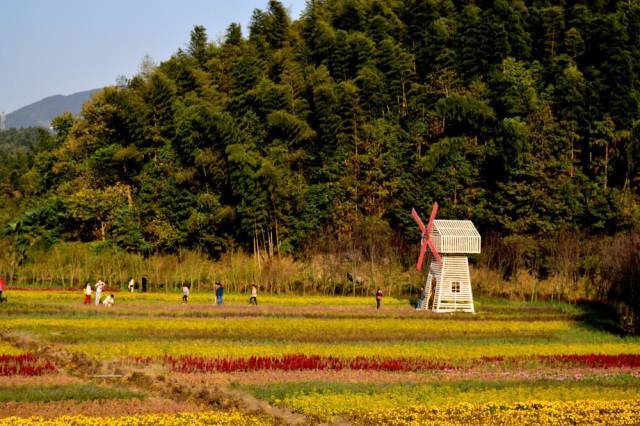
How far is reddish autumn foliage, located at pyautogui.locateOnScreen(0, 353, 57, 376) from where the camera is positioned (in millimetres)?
25188

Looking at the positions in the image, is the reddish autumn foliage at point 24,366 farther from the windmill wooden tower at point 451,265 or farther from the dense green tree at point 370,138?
the dense green tree at point 370,138

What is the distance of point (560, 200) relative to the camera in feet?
204

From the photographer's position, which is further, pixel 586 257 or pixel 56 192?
pixel 56 192

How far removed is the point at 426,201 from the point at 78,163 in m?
37.0

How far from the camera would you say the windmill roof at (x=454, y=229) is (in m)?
47.2

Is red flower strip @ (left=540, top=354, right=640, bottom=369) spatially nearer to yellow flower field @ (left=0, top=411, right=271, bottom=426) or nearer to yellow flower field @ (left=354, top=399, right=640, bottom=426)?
yellow flower field @ (left=354, top=399, right=640, bottom=426)

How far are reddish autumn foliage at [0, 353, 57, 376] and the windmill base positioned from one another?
1003 inches

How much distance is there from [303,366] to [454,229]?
A: 71.8 ft

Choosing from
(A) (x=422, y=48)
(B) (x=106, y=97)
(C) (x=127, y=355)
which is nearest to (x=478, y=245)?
(C) (x=127, y=355)

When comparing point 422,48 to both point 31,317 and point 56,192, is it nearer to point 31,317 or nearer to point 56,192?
point 56,192

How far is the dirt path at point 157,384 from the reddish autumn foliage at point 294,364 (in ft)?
4.95

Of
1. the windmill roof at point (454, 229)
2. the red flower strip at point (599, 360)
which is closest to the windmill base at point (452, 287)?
the windmill roof at point (454, 229)

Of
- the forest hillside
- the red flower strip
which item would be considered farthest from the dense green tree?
the red flower strip

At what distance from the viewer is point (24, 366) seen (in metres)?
25.8
